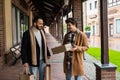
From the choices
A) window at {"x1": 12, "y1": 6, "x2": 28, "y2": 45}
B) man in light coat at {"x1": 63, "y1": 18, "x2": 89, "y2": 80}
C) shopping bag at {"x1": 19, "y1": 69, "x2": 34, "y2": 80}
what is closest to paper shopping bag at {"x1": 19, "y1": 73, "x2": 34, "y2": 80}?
shopping bag at {"x1": 19, "y1": 69, "x2": 34, "y2": 80}

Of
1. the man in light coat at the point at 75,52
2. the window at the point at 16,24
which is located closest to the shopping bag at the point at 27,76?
the man in light coat at the point at 75,52

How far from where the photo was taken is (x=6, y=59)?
11.9m

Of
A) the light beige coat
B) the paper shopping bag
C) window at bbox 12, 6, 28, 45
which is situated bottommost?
the paper shopping bag

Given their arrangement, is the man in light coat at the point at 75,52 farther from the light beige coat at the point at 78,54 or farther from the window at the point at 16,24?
the window at the point at 16,24

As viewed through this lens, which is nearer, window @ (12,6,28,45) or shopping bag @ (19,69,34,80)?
shopping bag @ (19,69,34,80)

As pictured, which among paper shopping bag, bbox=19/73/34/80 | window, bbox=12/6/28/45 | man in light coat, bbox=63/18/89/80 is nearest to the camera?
paper shopping bag, bbox=19/73/34/80

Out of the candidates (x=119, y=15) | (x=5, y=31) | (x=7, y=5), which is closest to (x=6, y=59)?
(x=5, y=31)

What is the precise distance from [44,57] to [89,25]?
51.9 metres

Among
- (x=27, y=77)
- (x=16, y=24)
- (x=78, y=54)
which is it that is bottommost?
(x=27, y=77)

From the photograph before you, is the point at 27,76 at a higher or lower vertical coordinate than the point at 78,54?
lower

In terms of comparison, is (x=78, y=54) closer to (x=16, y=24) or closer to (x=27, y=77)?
(x=27, y=77)

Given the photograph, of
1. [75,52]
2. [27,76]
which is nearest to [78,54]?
[75,52]

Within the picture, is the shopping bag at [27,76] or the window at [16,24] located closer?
the shopping bag at [27,76]

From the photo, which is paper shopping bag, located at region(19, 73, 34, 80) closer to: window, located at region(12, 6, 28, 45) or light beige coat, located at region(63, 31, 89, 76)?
light beige coat, located at region(63, 31, 89, 76)
